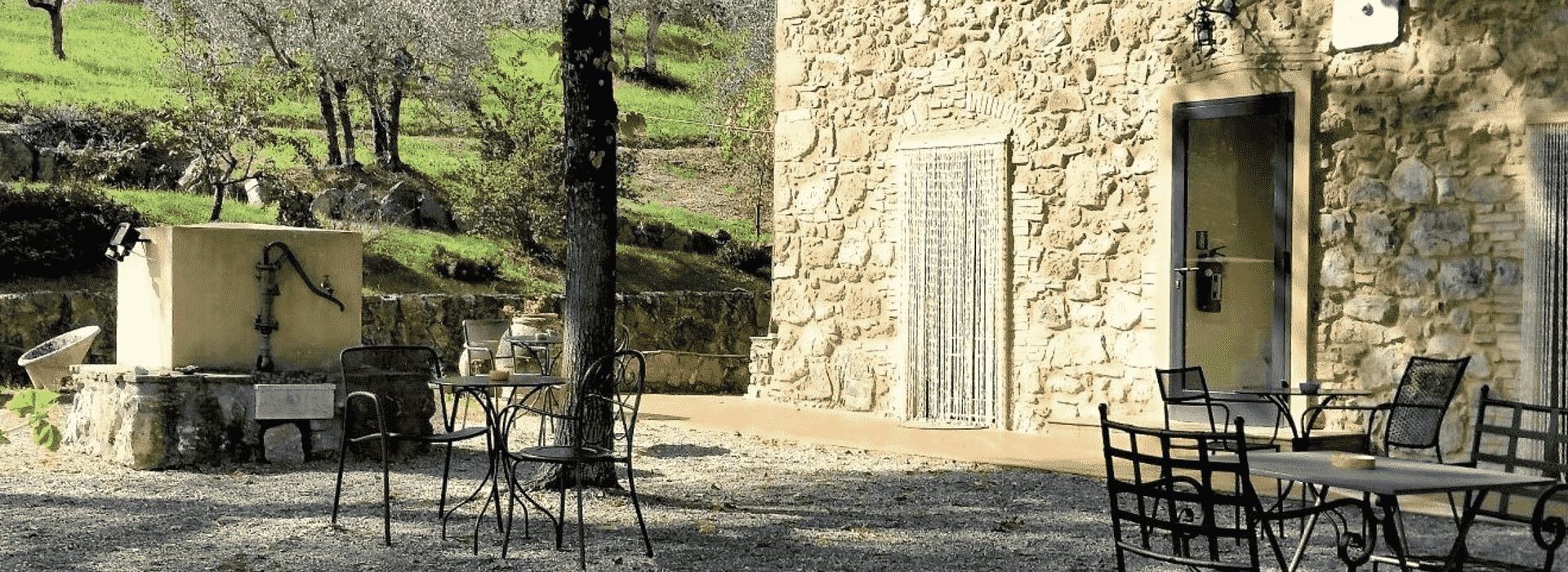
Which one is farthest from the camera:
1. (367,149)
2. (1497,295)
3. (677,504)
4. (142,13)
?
(142,13)

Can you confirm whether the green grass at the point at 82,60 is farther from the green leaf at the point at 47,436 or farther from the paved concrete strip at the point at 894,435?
the green leaf at the point at 47,436

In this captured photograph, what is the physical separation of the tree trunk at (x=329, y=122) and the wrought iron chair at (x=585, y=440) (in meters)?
11.8

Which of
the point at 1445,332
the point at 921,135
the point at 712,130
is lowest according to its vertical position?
the point at 1445,332

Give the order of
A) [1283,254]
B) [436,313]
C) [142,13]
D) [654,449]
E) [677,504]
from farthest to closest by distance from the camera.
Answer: [142,13] → [436,313] → [654,449] → [1283,254] → [677,504]

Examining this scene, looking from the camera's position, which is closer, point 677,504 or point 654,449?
point 677,504

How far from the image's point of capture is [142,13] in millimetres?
25594

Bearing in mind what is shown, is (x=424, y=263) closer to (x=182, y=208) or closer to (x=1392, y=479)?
(x=182, y=208)

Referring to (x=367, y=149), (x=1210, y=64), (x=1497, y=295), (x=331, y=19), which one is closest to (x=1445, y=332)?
(x=1497, y=295)

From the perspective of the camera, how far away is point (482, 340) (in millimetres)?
12031

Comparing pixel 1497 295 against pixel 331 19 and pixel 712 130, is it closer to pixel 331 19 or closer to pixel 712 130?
pixel 331 19

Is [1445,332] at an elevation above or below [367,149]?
below

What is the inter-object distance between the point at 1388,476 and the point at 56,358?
419 inches

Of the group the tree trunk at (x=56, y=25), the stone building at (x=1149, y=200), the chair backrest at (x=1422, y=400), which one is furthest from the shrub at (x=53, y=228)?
the chair backrest at (x=1422, y=400)

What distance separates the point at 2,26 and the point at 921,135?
19.1 m
